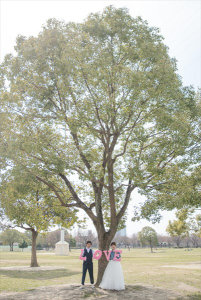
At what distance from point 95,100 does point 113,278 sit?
24.9 feet

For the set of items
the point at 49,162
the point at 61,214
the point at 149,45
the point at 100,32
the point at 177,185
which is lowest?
the point at 61,214

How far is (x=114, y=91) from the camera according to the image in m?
12.5

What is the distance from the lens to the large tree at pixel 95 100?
38.7 ft

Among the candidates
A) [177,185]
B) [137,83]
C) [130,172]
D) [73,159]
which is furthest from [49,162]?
[177,185]

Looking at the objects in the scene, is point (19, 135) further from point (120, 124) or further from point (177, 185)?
point (177, 185)

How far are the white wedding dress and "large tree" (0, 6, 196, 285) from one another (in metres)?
0.70

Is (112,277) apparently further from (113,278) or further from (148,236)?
(148,236)

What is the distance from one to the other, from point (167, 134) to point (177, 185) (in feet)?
7.50

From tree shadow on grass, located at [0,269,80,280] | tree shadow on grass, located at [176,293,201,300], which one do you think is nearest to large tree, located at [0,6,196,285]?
tree shadow on grass, located at [176,293,201,300]

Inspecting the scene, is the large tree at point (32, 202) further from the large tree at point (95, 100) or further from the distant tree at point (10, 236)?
the distant tree at point (10, 236)

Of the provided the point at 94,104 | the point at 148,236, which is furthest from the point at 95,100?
the point at 148,236

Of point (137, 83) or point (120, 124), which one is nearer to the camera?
point (137, 83)

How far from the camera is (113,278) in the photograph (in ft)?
40.2

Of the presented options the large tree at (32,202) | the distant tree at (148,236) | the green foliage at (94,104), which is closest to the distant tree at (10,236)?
the distant tree at (148,236)
